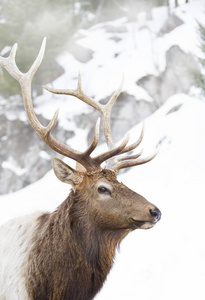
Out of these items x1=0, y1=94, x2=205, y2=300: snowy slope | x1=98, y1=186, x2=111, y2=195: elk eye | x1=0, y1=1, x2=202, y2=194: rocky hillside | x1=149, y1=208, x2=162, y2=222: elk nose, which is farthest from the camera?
x1=0, y1=1, x2=202, y2=194: rocky hillside

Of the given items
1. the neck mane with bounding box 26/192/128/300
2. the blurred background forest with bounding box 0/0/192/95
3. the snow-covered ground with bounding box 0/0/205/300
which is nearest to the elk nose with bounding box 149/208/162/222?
the neck mane with bounding box 26/192/128/300

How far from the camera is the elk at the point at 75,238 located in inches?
122

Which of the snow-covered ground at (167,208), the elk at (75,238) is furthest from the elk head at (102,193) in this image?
the snow-covered ground at (167,208)

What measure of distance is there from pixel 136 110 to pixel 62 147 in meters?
14.9

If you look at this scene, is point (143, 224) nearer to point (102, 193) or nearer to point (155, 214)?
point (155, 214)

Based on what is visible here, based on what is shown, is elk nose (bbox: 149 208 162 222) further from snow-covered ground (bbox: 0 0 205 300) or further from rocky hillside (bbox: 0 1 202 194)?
rocky hillside (bbox: 0 1 202 194)

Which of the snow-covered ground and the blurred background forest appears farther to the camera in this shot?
the blurred background forest

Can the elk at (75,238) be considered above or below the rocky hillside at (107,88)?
below

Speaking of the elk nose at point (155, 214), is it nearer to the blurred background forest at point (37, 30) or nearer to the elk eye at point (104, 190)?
the elk eye at point (104, 190)

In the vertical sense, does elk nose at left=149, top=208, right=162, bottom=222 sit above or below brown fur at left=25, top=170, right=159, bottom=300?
above

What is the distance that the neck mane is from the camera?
310 centimetres

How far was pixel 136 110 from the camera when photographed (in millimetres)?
17938

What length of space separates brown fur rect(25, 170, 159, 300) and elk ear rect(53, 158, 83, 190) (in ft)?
0.20

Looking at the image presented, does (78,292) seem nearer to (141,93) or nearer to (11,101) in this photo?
(141,93)
